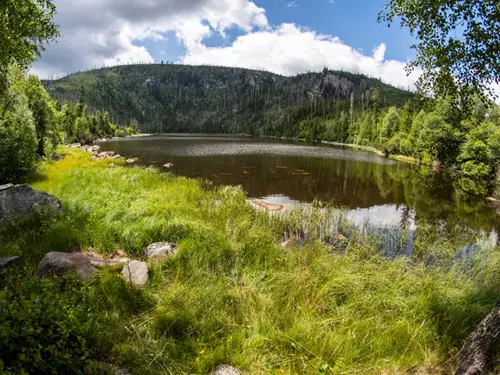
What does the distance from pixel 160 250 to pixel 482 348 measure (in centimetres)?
865

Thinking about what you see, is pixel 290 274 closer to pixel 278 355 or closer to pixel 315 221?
pixel 278 355

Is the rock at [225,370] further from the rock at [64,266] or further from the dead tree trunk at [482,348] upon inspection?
the rock at [64,266]

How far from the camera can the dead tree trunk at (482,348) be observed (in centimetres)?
425

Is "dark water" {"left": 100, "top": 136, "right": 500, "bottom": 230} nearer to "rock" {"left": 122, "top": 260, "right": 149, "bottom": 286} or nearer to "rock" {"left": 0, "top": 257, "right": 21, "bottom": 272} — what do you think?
"rock" {"left": 122, "top": 260, "right": 149, "bottom": 286}

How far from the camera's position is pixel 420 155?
201ft

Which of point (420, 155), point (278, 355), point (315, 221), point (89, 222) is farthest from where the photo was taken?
point (420, 155)

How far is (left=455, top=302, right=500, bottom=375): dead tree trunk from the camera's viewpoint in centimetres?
425

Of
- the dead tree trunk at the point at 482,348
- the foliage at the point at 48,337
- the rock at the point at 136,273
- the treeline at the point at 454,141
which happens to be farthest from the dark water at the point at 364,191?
the foliage at the point at 48,337

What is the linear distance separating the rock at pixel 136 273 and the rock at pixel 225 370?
359cm

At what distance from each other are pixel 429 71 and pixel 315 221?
A: 10001mm

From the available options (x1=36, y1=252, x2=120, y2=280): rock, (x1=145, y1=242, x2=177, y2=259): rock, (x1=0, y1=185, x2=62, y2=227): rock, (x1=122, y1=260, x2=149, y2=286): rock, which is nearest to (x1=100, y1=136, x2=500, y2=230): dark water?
(x1=145, y1=242, x2=177, y2=259): rock

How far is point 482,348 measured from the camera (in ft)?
14.3

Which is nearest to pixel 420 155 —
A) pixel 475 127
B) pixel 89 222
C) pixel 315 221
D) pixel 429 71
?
pixel 475 127

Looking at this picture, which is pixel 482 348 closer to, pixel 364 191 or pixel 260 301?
pixel 260 301
